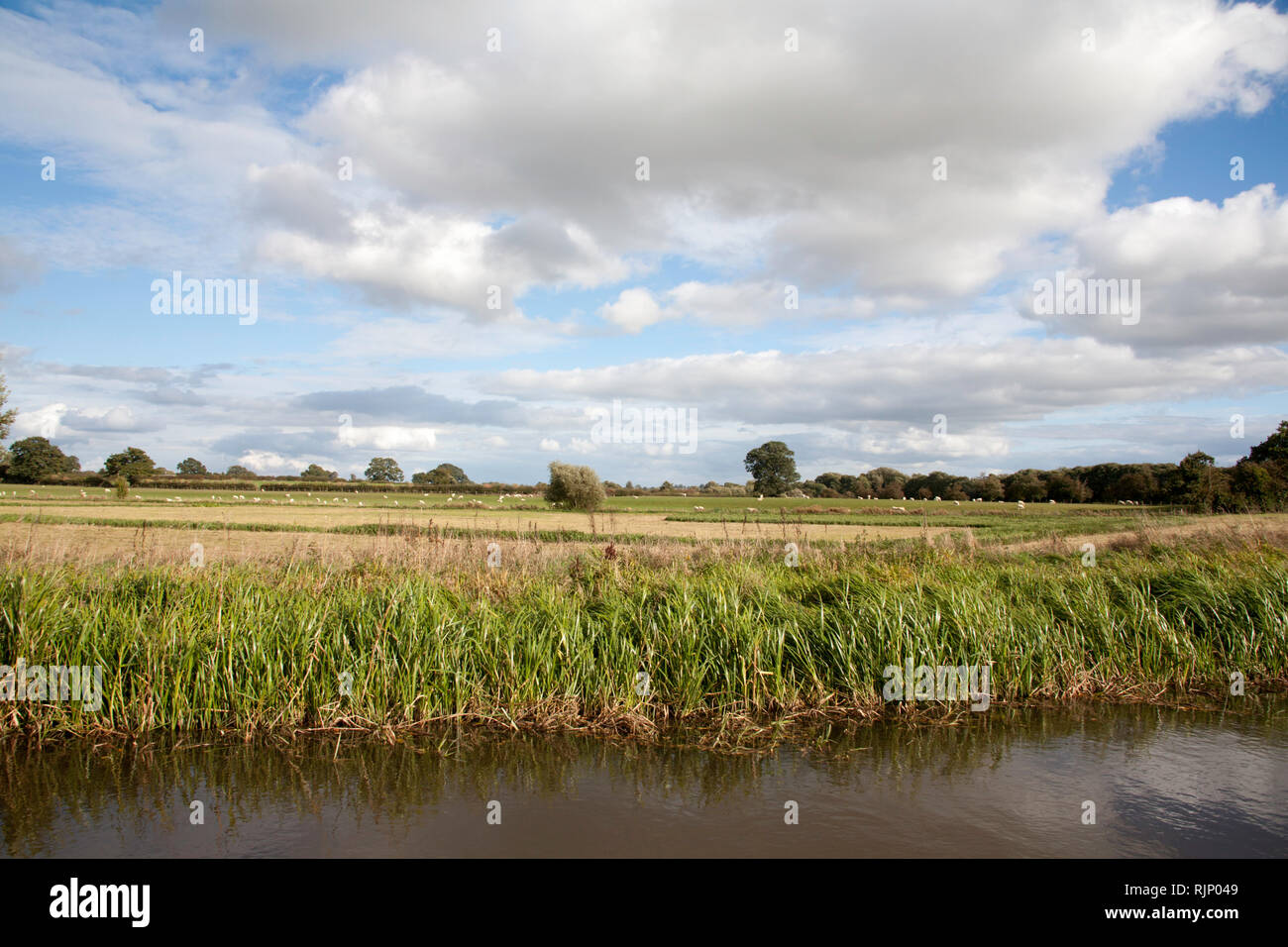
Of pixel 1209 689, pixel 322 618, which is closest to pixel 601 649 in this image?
pixel 322 618

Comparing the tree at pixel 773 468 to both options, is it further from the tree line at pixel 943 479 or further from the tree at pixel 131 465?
the tree at pixel 131 465

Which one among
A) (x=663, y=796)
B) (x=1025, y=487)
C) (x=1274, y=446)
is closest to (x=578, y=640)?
(x=663, y=796)

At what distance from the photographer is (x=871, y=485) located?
13875cm

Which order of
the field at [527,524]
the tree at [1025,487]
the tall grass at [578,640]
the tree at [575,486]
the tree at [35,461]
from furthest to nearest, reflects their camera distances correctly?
the tree at [35,461]
the tree at [1025,487]
the tree at [575,486]
the field at [527,524]
the tall grass at [578,640]

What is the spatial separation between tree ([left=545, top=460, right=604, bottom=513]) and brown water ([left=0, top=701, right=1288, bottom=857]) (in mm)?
71191

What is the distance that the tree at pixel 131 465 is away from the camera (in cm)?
13238

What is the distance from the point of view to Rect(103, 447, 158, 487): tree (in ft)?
434

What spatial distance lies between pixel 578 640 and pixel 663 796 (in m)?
2.98

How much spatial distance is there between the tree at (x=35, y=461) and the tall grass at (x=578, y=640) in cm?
15225

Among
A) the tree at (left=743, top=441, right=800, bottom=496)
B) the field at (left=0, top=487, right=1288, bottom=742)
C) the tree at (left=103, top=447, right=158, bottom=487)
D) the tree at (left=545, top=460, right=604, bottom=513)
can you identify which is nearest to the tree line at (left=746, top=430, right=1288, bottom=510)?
the tree at (left=743, top=441, right=800, bottom=496)

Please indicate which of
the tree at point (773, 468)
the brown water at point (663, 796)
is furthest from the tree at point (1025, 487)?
the brown water at point (663, 796)

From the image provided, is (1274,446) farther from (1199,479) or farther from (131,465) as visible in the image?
(131,465)
